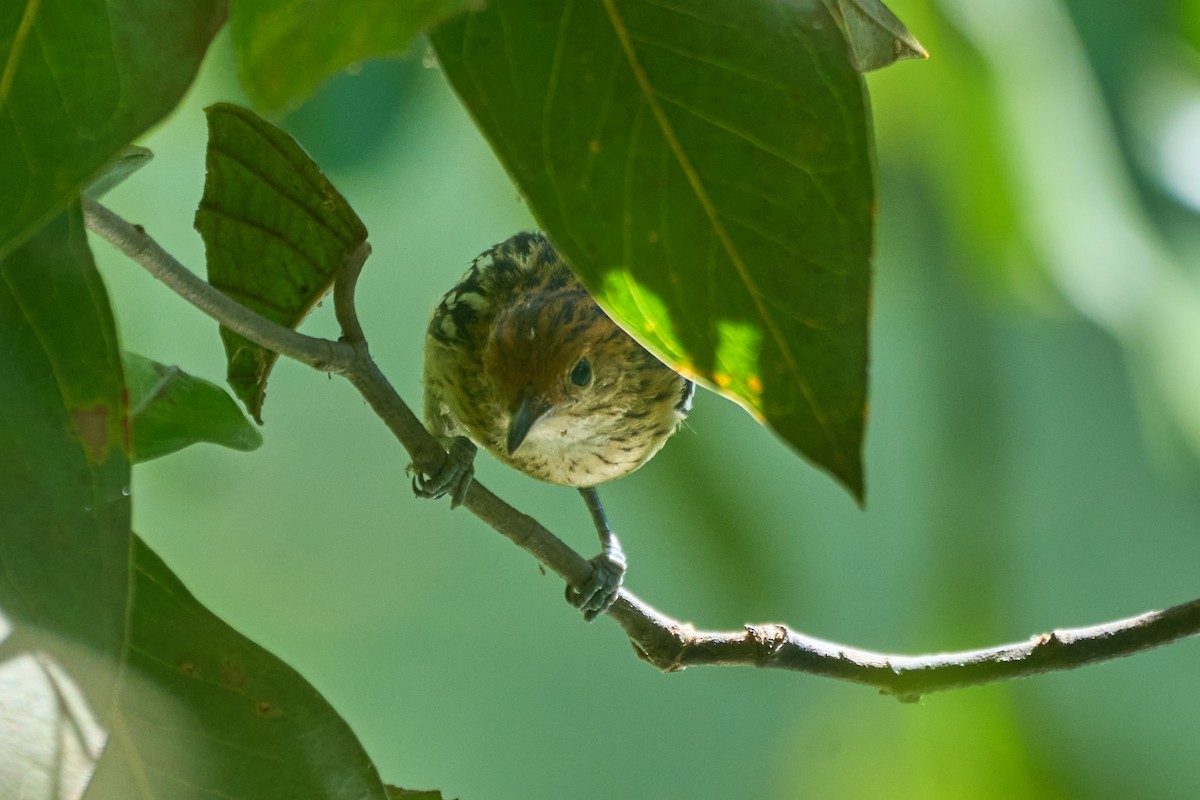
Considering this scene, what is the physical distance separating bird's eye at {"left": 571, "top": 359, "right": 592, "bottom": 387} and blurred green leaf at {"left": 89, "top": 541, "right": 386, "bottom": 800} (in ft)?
3.49

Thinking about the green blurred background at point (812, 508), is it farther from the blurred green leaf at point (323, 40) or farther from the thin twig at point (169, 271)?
the blurred green leaf at point (323, 40)

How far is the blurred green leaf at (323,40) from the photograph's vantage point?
0.60 meters

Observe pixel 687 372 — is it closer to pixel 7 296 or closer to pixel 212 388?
pixel 7 296

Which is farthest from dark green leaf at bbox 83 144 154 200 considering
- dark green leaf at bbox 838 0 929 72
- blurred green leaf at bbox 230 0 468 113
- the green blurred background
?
the green blurred background

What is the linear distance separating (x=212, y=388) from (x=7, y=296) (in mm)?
353

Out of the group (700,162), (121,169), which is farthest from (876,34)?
(121,169)

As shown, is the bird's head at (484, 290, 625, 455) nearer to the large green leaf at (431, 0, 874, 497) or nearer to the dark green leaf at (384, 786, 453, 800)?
the dark green leaf at (384, 786, 453, 800)

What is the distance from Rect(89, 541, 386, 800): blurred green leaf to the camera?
85 centimetres

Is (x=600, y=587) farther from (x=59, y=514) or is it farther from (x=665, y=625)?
(x=59, y=514)

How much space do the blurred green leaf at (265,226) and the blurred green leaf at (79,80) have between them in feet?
1.20

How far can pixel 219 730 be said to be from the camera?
2.89 feet

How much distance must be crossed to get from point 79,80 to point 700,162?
33cm

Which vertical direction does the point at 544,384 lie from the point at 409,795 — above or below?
above

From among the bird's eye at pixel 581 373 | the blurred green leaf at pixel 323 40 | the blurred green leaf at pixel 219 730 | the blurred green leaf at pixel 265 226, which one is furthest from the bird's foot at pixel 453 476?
the blurred green leaf at pixel 323 40
